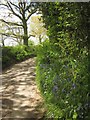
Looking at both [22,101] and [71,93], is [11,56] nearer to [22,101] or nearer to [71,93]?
[22,101]

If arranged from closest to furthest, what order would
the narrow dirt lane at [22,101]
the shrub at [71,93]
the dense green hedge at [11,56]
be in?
the shrub at [71,93]
the narrow dirt lane at [22,101]
the dense green hedge at [11,56]

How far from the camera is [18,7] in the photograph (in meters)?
28.0

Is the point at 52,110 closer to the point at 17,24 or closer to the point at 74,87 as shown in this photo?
the point at 74,87

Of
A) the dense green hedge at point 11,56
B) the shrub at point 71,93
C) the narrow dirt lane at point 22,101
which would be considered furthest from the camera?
the dense green hedge at point 11,56

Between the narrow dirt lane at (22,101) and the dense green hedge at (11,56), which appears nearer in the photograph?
the narrow dirt lane at (22,101)

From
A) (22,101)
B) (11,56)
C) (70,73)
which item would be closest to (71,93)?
(70,73)

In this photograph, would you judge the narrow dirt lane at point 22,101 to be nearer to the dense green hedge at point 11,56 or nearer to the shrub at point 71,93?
the shrub at point 71,93

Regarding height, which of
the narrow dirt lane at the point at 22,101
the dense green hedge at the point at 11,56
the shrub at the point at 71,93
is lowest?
the narrow dirt lane at the point at 22,101

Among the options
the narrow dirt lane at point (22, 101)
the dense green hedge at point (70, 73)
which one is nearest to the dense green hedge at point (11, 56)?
the narrow dirt lane at point (22, 101)

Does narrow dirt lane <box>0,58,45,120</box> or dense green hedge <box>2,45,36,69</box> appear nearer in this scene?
narrow dirt lane <box>0,58,45,120</box>

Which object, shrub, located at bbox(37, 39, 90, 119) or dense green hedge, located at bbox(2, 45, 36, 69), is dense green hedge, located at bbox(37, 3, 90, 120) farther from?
dense green hedge, located at bbox(2, 45, 36, 69)

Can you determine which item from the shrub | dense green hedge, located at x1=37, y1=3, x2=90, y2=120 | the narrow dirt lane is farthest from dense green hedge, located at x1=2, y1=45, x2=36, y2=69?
the shrub

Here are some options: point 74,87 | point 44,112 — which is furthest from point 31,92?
point 74,87

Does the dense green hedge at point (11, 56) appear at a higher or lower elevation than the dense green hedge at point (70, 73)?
lower
